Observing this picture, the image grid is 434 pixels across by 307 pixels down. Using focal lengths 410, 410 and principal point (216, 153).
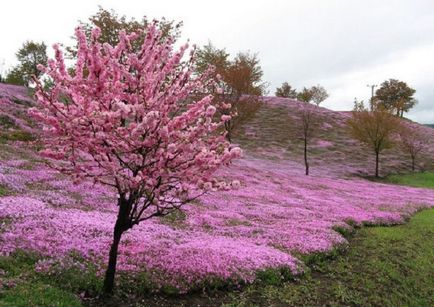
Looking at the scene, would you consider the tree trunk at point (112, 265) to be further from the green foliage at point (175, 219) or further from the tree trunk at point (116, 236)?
the green foliage at point (175, 219)

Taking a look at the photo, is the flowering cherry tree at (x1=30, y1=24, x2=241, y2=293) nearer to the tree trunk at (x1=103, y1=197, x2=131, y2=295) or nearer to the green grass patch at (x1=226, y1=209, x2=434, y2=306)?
the tree trunk at (x1=103, y1=197, x2=131, y2=295)

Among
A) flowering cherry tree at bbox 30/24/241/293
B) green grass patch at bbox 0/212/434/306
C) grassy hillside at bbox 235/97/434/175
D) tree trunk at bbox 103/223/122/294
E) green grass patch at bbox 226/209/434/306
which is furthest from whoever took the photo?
grassy hillside at bbox 235/97/434/175

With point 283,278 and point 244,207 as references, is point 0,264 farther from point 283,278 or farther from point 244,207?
point 244,207

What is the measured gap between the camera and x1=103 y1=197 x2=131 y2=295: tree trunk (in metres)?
10.6

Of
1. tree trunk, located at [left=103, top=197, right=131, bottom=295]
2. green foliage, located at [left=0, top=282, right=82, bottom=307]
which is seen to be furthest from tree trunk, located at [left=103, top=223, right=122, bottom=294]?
green foliage, located at [left=0, top=282, right=82, bottom=307]

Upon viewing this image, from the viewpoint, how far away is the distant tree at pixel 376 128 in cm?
6150

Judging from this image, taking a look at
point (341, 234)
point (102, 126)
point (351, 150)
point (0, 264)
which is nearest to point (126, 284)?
point (0, 264)

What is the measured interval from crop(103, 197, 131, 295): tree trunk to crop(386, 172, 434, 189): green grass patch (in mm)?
53850

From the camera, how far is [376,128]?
62.0m

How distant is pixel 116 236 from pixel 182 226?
25.4 feet

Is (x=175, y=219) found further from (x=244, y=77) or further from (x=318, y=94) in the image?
(x=318, y=94)

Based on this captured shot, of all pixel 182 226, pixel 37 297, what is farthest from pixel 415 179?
pixel 37 297

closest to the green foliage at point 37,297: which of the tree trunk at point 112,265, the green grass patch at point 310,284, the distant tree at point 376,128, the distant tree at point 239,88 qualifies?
the green grass patch at point 310,284

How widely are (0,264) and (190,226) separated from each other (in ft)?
28.6
